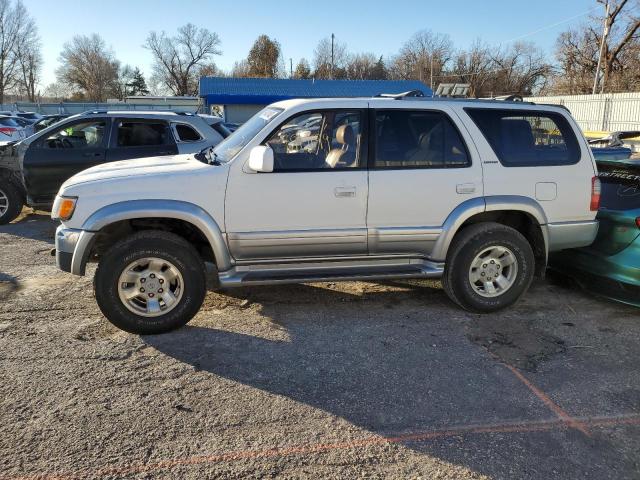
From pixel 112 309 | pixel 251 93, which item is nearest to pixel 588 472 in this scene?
pixel 112 309

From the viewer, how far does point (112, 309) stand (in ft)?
13.3

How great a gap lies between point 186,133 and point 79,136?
1.68 m

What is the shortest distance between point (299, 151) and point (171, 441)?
8.11ft

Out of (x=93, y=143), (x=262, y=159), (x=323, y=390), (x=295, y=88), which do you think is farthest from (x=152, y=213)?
(x=295, y=88)

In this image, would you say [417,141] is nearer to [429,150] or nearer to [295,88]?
[429,150]

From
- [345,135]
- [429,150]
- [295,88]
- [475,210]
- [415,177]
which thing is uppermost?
[295,88]

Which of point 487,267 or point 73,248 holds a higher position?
point 73,248

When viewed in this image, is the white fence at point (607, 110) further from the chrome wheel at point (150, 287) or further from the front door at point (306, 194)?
the chrome wheel at point (150, 287)

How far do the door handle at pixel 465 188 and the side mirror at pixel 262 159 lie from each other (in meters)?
1.67

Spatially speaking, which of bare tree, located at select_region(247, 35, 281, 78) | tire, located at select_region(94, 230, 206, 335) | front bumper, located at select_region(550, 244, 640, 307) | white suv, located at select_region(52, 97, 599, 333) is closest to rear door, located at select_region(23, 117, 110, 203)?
white suv, located at select_region(52, 97, 599, 333)

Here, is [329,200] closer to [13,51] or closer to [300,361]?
[300,361]

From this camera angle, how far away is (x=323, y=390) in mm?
3371

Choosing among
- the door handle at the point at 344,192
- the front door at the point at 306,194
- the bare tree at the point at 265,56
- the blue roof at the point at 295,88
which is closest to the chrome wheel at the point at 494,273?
the front door at the point at 306,194

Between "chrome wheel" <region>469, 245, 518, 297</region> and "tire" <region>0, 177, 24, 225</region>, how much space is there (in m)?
7.56
